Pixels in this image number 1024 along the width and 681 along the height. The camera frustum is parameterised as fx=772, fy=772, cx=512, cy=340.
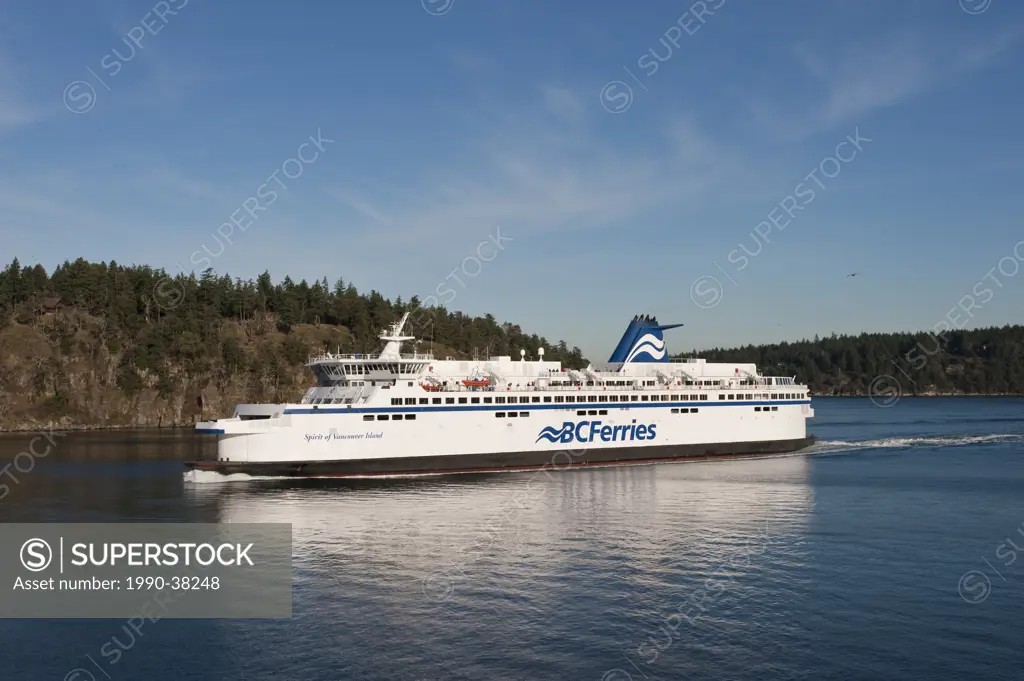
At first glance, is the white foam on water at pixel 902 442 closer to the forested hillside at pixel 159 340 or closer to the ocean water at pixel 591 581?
the ocean water at pixel 591 581

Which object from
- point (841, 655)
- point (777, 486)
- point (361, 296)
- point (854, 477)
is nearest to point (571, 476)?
Answer: point (777, 486)

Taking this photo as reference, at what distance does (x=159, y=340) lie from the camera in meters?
112

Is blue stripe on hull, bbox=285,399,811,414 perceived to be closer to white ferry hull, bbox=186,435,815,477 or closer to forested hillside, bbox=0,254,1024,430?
white ferry hull, bbox=186,435,815,477

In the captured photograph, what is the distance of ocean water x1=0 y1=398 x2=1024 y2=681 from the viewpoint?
17.1 meters

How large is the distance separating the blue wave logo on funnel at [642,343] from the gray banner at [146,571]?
3225cm

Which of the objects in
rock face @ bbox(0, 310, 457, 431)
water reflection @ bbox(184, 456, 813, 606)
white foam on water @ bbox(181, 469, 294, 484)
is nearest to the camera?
water reflection @ bbox(184, 456, 813, 606)

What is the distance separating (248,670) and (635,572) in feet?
38.9

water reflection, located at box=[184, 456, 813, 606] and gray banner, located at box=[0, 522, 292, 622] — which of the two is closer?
gray banner, located at box=[0, 522, 292, 622]

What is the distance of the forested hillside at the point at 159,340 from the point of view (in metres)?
104

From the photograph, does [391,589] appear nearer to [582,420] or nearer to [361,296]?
[582,420]

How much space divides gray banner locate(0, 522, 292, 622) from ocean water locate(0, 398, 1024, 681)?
2.91 ft

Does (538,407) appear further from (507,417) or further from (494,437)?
(494,437)

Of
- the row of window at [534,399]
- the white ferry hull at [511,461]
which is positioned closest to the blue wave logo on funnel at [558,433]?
the white ferry hull at [511,461]

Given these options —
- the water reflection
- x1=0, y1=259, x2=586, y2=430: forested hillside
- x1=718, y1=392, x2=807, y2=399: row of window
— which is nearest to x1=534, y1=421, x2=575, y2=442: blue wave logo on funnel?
the water reflection
